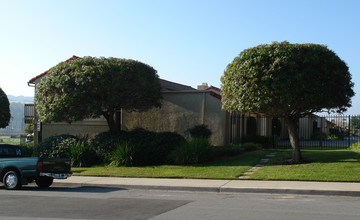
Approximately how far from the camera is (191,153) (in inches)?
659

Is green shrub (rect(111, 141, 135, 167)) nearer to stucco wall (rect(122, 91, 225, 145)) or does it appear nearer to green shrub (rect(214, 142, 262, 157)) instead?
green shrub (rect(214, 142, 262, 157))

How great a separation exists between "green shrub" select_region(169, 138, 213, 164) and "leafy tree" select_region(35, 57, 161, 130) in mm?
3902

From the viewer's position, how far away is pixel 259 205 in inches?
358

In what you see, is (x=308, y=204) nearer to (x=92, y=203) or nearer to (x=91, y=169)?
(x=92, y=203)

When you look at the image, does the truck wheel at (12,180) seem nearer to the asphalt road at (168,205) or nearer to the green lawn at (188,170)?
the asphalt road at (168,205)

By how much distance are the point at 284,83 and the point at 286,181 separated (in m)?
3.56

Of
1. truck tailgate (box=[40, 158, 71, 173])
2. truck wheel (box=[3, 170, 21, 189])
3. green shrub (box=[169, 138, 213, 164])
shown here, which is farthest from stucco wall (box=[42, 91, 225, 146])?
truck wheel (box=[3, 170, 21, 189])

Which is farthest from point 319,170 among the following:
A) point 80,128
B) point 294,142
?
point 80,128

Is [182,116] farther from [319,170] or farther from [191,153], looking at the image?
[319,170]

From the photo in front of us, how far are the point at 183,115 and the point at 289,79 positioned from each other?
9007 mm

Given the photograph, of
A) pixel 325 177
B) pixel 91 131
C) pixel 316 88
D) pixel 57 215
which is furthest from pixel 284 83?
pixel 91 131

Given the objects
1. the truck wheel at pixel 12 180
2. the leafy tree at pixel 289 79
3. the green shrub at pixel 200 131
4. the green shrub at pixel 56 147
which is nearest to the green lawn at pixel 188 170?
the green shrub at pixel 56 147

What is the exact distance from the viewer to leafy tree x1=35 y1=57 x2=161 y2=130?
18.4 m

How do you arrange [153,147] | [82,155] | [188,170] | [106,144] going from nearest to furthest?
[188,170], [153,147], [82,155], [106,144]
